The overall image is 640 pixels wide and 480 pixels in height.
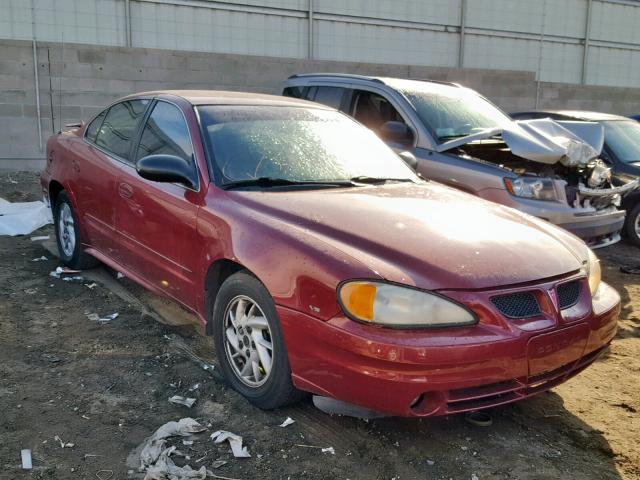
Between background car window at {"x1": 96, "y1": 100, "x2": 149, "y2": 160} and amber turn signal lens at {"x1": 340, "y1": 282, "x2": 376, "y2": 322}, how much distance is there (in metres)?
2.46

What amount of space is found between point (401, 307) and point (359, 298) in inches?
7.2

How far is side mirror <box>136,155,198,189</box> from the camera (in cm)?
363

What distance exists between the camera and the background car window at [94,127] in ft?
16.9

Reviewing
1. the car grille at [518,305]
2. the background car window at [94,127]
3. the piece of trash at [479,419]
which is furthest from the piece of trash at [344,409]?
the background car window at [94,127]

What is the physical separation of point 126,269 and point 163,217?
826mm

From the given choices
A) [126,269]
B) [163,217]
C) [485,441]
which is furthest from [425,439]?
[126,269]

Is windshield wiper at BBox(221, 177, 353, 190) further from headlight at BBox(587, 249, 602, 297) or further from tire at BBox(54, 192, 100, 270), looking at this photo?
tire at BBox(54, 192, 100, 270)

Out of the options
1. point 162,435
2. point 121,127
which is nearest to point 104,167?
point 121,127

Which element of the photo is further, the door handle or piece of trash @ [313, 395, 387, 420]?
the door handle

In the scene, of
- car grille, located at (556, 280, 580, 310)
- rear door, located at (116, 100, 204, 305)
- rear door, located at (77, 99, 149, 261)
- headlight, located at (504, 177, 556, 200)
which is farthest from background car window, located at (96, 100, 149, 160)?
headlight, located at (504, 177, 556, 200)

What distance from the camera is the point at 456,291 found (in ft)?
8.82

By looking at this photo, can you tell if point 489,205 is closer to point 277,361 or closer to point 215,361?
point 277,361

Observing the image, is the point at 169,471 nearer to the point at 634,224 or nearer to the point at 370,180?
the point at 370,180

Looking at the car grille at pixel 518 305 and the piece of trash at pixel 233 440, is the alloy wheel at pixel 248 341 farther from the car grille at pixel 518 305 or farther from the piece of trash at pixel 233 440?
the car grille at pixel 518 305
